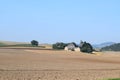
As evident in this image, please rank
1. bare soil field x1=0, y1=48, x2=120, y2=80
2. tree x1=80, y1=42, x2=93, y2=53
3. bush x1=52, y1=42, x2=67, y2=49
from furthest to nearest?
bush x1=52, y1=42, x2=67, y2=49 → tree x1=80, y1=42, x2=93, y2=53 → bare soil field x1=0, y1=48, x2=120, y2=80

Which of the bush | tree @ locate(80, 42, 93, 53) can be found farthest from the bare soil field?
the bush

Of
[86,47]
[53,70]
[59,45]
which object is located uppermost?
[59,45]

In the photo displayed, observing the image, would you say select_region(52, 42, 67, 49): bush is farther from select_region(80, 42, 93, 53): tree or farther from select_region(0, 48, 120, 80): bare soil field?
select_region(0, 48, 120, 80): bare soil field

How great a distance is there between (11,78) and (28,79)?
115 centimetres

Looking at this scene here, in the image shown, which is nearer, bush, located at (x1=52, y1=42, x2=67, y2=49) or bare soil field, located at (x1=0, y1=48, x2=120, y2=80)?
bare soil field, located at (x1=0, y1=48, x2=120, y2=80)

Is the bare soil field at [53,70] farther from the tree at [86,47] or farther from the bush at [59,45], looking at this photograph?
the bush at [59,45]

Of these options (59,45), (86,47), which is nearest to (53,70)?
(86,47)

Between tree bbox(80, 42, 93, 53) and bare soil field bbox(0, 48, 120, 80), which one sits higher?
tree bbox(80, 42, 93, 53)

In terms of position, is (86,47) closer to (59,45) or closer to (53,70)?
(59,45)

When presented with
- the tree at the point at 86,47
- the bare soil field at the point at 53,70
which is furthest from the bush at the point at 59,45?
the bare soil field at the point at 53,70

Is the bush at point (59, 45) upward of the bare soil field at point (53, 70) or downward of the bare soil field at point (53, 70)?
upward

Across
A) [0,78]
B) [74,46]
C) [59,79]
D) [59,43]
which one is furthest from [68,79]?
[59,43]

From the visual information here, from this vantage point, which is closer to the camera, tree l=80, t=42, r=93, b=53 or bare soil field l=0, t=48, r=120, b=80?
bare soil field l=0, t=48, r=120, b=80

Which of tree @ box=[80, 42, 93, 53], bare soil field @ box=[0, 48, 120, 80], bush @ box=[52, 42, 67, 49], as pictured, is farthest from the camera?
bush @ box=[52, 42, 67, 49]
